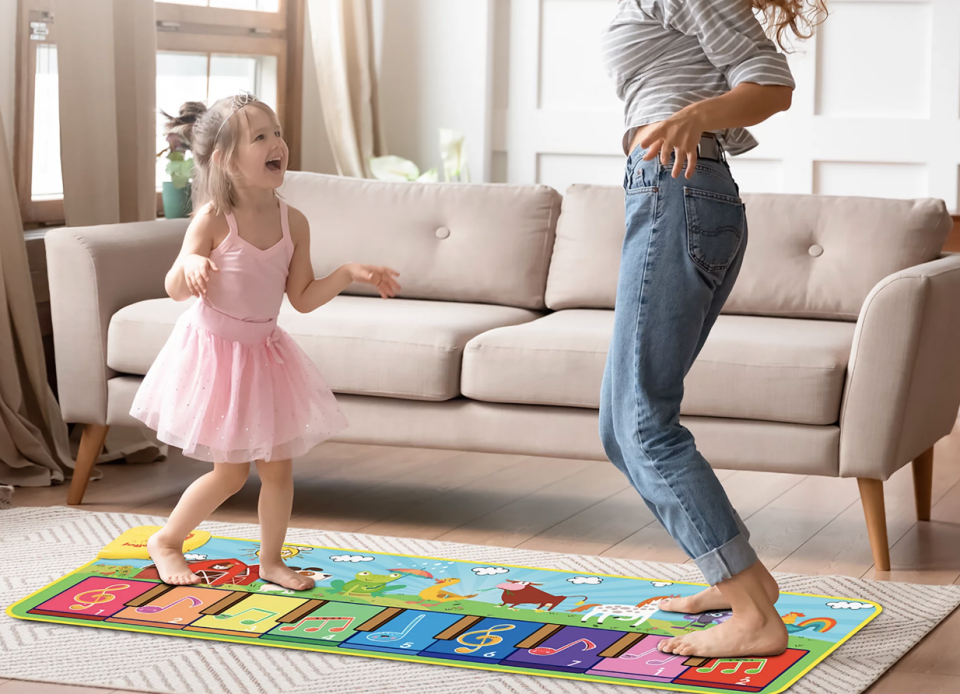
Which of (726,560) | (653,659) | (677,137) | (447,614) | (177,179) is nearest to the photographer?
(677,137)

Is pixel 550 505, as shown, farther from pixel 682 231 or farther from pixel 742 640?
pixel 682 231

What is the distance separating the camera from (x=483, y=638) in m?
1.99

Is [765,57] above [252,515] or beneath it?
above

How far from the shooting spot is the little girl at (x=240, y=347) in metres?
2.16

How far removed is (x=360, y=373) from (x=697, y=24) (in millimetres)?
1313

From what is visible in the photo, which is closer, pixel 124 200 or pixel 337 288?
pixel 337 288

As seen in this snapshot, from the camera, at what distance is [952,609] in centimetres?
219

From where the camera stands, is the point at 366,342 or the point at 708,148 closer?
the point at 708,148

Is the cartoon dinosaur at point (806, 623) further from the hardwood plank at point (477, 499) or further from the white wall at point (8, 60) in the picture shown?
the white wall at point (8, 60)

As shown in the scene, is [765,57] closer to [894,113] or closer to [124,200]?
[124,200]

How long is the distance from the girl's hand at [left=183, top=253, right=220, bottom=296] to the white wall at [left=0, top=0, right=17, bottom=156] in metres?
1.65

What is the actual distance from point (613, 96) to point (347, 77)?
98 cm

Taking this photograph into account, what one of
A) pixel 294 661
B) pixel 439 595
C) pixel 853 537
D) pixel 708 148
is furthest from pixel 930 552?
pixel 294 661

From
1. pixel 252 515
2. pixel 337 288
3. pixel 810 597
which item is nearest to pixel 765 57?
pixel 337 288
